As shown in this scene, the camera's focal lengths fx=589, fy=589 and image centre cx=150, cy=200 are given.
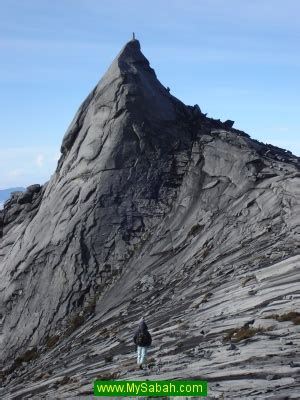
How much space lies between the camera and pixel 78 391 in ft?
106

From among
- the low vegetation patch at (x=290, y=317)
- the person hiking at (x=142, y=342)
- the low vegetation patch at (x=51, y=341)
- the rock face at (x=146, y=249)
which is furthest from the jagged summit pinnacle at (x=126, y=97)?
the low vegetation patch at (x=290, y=317)

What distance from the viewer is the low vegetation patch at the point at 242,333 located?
102ft

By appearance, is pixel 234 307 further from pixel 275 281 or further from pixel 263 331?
pixel 263 331

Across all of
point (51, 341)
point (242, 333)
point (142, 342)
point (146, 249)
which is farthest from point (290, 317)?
point (51, 341)

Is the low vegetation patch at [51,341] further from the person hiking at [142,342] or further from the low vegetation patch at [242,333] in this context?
the low vegetation patch at [242,333]

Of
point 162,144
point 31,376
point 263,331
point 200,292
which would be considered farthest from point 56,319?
point 263,331

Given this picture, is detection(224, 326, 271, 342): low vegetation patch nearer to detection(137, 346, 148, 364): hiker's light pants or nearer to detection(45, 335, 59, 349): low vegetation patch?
detection(137, 346, 148, 364): hiker's light pants

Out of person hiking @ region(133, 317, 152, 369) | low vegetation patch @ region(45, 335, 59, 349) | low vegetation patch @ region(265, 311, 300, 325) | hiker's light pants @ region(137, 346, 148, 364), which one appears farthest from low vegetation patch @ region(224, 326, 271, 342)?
low vegetation patch @ region(45, 335, 59, 349)

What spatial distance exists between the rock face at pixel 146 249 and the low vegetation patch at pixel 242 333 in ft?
0.34

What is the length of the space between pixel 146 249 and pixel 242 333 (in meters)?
27.9

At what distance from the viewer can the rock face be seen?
115 feet

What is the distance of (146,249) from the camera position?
Answer: 59.1 metres

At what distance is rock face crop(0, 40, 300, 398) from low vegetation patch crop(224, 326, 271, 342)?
10cm

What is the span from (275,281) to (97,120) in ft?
124
